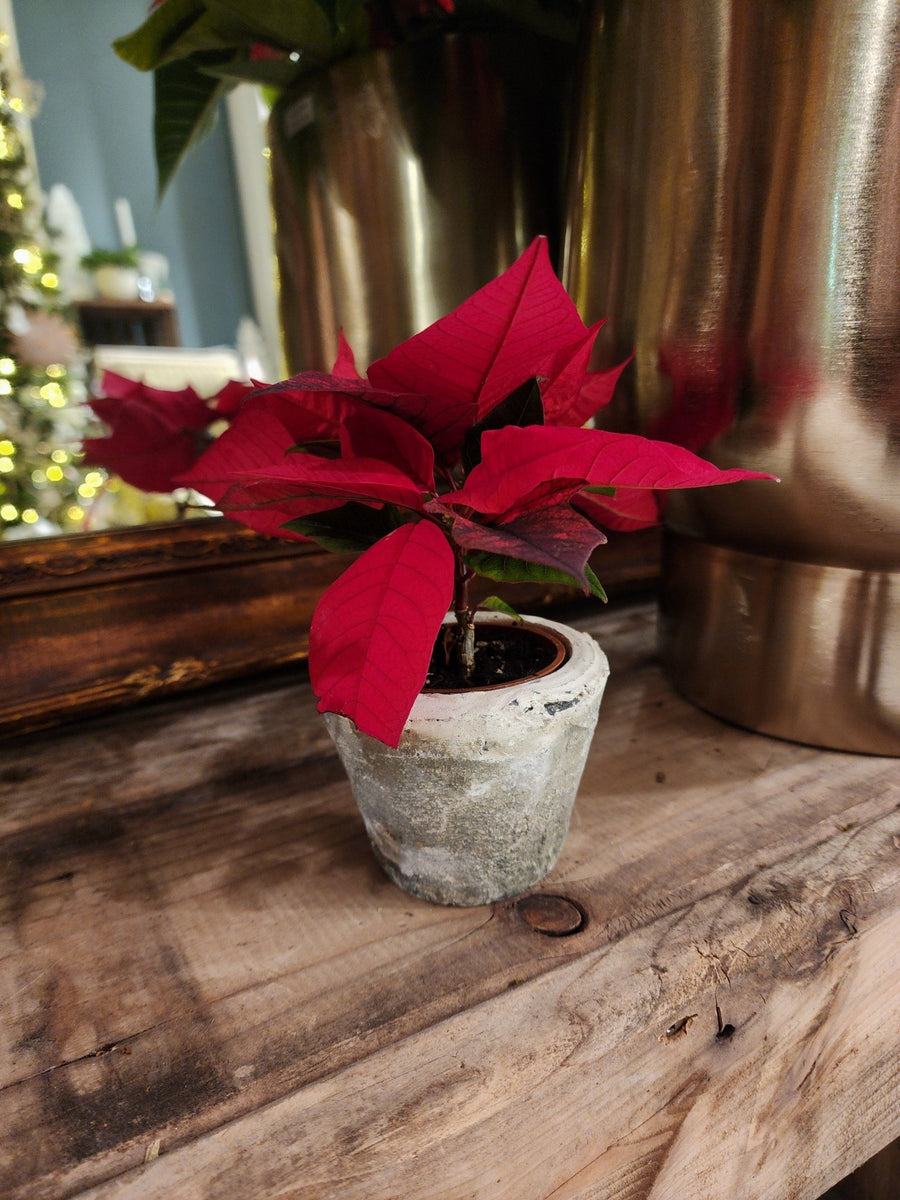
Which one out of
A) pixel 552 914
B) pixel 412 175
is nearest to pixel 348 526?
pixel 552 914

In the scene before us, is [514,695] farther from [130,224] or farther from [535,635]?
[130,224]

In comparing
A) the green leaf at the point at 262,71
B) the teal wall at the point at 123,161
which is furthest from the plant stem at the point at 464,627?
the teal wall at the point at 123,161

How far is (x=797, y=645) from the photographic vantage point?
39 cm

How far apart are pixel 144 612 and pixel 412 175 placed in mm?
359

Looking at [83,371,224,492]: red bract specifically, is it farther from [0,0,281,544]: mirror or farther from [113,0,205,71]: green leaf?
[113,0,205,71]: green leaf

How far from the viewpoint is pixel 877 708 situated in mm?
388

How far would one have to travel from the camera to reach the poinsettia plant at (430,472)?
22cm

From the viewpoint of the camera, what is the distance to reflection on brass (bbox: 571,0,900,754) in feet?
0.97

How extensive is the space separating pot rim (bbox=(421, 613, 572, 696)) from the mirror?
31 centimetres

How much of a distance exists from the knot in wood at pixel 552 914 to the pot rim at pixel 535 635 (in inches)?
4.0

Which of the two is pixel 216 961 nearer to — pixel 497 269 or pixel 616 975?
pixel 616 975

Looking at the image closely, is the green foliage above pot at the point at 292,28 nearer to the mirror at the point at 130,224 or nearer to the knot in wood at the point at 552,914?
the mirror at the point at 130,224

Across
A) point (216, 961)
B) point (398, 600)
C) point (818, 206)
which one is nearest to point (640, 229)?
point (818, 206)

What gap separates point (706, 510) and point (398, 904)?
0.27 meters
